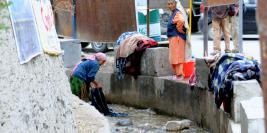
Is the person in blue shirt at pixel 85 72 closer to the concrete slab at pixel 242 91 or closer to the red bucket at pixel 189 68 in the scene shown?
the red bucket at pixel 189 68

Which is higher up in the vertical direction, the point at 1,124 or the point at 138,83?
the point at 1,124

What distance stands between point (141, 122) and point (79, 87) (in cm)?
128

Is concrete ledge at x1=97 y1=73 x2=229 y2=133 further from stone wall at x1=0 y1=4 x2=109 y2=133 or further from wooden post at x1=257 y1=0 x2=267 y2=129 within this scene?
wooden post at x1=257 y1=0 x2=267 y2=129

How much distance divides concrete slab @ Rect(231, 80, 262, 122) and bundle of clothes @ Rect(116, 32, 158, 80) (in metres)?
5.24

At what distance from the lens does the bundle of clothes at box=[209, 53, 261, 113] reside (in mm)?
7812

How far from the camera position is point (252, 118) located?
545 centimetres

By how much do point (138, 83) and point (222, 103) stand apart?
466 centimetres

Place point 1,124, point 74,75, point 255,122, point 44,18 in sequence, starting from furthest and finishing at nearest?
1. point 74,75
2. point 44,18
3. point 255,122
4. point 1,124

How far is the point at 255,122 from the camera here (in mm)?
5410

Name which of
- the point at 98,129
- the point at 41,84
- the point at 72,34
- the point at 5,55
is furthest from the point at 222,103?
the point at 72,34

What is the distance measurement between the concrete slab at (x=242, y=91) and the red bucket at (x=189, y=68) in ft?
14.6

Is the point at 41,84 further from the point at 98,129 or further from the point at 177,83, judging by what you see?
the point at 177,83

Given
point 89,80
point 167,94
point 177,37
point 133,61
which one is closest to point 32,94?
point 89,80

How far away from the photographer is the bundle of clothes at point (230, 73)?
25.6 ft
